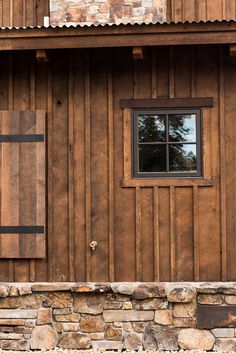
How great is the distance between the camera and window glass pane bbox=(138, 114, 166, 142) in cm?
622

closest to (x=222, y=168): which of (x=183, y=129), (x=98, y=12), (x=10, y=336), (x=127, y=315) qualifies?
(x=183, y=129)

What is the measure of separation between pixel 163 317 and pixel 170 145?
1868mm

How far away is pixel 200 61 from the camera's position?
6.22 meters

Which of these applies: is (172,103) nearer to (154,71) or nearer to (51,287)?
(154,71)

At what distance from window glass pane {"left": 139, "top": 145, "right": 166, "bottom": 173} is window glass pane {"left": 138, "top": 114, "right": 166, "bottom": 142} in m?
0.09

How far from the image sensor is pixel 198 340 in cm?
595

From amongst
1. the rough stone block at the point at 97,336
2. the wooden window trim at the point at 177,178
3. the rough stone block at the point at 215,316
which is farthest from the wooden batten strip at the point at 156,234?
the rough stone block at the point at 97,336

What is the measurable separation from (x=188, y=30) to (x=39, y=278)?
3.12 metres

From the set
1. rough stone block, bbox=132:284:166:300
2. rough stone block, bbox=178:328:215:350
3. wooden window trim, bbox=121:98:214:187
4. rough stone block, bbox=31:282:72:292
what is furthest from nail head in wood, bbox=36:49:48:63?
rough stone block, bbox=178:328:215:350

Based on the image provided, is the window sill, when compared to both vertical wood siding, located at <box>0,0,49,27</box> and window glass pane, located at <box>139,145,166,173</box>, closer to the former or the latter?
window glass pane, located at <box>139,145,166,173</box>

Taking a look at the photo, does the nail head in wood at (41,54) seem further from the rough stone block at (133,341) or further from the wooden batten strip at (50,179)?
the rough stone block at (133,341)

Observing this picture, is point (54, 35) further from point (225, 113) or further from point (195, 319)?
point (195, 319)

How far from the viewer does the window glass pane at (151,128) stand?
6.22m

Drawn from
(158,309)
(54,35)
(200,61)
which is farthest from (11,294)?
(200,61)
